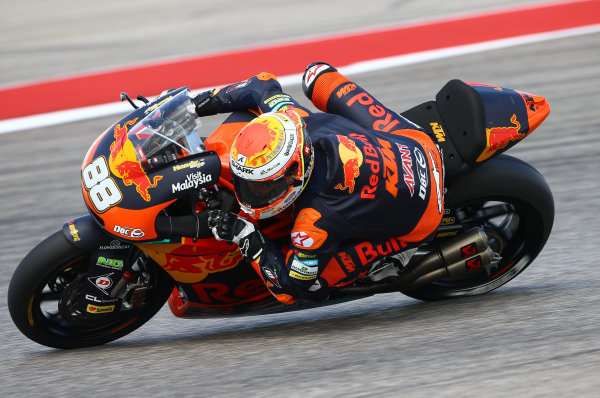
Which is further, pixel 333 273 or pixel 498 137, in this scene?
pixel 498 137


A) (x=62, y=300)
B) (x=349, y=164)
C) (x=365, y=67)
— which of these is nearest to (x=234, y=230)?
(x=349, y=164)

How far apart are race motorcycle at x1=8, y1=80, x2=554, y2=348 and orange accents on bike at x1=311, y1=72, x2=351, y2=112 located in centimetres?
43

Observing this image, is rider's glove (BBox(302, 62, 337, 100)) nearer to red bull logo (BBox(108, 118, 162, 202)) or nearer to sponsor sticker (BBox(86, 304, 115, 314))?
red bull logo (BBox(108, 118, 162, 202))

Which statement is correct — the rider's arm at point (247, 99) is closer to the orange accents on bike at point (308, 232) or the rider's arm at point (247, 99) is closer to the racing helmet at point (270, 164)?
the racing helmet at point (270, 164)

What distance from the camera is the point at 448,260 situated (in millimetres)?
4270

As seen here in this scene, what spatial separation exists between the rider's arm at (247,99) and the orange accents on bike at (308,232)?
64 centimetres

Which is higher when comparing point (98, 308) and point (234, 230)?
point (234, 230)

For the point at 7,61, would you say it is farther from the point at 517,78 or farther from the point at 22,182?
the point at 517,78

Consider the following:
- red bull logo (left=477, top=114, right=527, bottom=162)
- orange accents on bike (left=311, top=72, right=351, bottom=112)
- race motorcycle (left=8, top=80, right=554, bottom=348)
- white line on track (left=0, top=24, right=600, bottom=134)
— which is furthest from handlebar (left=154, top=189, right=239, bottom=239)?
white line on track (left=0, top=24, right=600, bottom=134)

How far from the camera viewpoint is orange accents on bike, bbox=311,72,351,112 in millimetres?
4367

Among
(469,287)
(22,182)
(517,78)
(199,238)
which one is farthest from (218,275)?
(517,78)

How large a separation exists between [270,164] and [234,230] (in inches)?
13.7

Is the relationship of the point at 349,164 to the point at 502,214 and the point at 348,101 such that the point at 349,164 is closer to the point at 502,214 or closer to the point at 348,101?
the point at 348,101

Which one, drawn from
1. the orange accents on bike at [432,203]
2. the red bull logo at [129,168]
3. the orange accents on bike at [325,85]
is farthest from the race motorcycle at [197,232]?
the orange accents on bike at [325,85]
